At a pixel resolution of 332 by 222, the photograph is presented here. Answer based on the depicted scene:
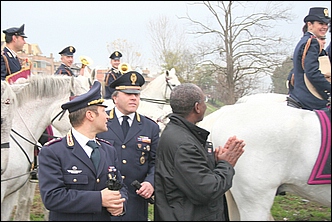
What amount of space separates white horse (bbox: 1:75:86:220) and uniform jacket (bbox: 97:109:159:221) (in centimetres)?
157

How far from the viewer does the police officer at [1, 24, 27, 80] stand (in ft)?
18.7

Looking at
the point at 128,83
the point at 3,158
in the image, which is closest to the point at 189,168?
the point at 128,83

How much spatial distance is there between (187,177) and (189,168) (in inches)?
2.3

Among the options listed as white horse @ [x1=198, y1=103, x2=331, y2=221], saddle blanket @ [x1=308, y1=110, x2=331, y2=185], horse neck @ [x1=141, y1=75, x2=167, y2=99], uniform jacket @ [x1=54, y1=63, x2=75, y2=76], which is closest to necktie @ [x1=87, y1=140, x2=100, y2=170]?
white horse @ [x1=198, y1=103, x2=331, y2=221]

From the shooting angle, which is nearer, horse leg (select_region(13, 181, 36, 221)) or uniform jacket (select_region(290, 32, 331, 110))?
uniform jacket (select_region(290, 32, 331, 110))

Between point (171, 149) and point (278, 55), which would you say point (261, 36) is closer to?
point (278, 55)

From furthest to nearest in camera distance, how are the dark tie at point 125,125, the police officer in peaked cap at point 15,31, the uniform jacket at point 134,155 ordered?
1. the police officer in peaked cap at point 15,31
2. the dark tie at point 125,125
3. the uniform jacket at point 134,155

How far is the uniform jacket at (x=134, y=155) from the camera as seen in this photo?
3.53 metres

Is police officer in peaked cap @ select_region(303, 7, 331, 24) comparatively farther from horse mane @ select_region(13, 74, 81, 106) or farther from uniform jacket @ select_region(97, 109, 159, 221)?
horse mane @ select_region(13, 74, 81, 106)

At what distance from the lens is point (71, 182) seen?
2.46 metres

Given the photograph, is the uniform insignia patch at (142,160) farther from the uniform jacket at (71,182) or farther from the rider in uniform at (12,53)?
the rider in uniform at (12,53)

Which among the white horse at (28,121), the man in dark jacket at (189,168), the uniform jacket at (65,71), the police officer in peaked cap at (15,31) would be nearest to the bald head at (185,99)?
the man in dark jacket at (189,168)

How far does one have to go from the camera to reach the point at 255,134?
4.04 meters

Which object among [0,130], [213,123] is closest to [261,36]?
[213,123]
